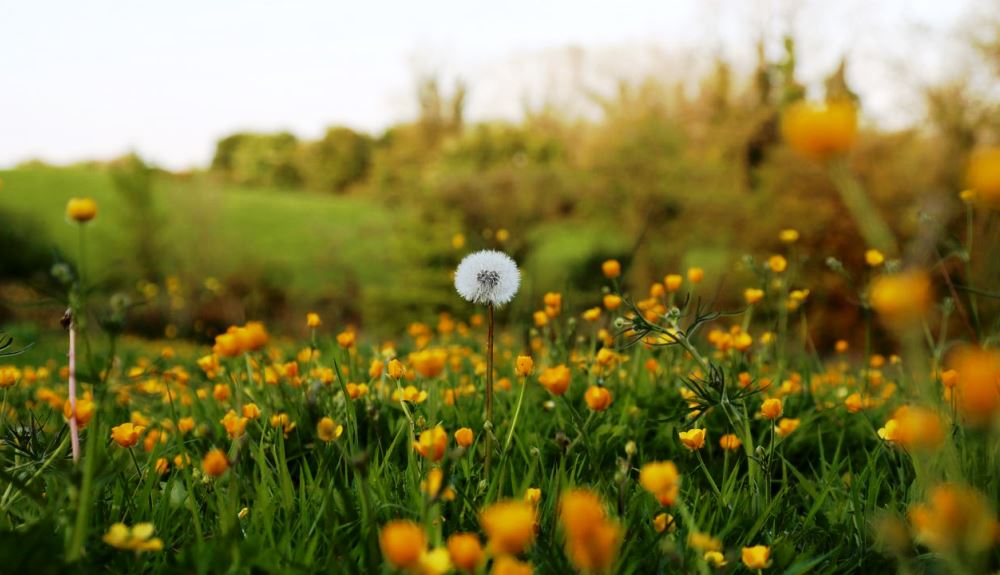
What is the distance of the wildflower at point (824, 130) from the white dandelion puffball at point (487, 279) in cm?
96

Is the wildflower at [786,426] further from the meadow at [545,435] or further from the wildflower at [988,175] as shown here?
the wildflower at [988,175]

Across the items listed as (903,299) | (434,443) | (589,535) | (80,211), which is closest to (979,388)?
(903,299)

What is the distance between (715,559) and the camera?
3.56 feet

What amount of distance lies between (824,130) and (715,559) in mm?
709

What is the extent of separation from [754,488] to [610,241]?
1184 cm

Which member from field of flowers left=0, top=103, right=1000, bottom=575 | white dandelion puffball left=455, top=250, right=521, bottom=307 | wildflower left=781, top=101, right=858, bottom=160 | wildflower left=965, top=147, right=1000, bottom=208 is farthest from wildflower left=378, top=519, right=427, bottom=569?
white dandelion puffball left=455, top=250, right=521, bottom=307

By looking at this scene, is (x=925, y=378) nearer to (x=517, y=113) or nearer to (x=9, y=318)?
(x=9, y=318)

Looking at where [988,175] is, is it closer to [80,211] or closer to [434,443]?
[434,443]

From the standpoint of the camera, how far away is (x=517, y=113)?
97.7 ft

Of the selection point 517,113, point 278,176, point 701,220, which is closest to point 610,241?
point 701,220

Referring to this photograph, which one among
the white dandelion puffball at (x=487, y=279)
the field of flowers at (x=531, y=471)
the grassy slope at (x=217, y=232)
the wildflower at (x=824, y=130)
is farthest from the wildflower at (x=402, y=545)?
the grassy slope at (x=217, y=232)

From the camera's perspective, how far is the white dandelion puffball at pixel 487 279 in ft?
5.36

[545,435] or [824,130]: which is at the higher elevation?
[824,130]

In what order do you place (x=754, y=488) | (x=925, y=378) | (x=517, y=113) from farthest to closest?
(x=517, y=113) → (x=754, y=488) → (x=925, y=378)
